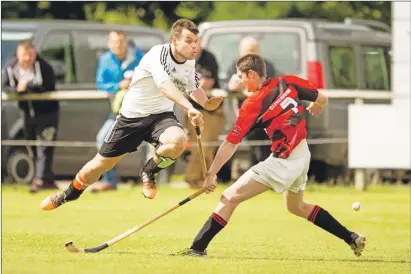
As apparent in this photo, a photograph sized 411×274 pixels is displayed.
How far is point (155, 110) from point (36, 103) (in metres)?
6.31

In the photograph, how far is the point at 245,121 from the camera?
1057 centimetres

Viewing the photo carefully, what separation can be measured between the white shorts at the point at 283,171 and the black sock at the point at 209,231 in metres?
0.44

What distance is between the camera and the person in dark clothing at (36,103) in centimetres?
1719

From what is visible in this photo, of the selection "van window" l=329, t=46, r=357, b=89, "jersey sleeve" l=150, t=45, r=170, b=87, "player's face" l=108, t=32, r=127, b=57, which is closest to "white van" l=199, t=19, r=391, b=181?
"van window" l=329, t=46, r=357, b=89

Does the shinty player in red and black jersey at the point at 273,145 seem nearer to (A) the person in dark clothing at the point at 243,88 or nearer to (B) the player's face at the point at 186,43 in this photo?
(B) the player's face at the point at 186,43

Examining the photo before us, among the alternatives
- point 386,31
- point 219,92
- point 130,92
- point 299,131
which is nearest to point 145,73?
point 130,92

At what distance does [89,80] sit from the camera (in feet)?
60.5

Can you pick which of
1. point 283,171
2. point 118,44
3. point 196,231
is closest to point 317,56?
point 118,44

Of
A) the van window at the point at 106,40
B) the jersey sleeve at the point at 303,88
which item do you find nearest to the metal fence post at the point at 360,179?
the van window at the point at 106,40

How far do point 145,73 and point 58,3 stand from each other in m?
12.5

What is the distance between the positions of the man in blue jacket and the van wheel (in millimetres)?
1219

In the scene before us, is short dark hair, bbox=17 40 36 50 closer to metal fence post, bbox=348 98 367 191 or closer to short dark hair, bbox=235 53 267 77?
metal fence post, bbox=348 98 367 191

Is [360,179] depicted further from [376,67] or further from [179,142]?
[179,142]

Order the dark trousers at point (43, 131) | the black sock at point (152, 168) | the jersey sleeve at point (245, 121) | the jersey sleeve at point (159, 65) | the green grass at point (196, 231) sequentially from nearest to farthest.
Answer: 1. the green grass at point (196, 231)
2. the jersey sleeve at point (245, 121)
3. the jersey sleeve at point (159, 65)
4. the black sock at point (152, 168)
5. the dark trousers at point (43, 131)
